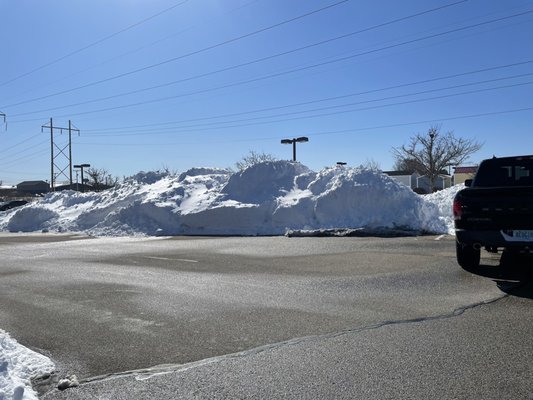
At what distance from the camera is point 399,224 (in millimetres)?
19234

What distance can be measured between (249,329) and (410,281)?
3.99m

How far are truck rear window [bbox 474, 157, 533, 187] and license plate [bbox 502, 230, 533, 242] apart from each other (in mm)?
1639

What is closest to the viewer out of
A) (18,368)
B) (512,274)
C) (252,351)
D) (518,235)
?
(18,368)

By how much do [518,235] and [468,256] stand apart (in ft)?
4.50

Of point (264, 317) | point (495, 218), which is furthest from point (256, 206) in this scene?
point (264, 317)

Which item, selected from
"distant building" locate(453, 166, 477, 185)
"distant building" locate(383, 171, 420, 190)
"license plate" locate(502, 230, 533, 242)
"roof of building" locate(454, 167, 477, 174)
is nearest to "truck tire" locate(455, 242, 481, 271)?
"license plate" locate(502, 230, 533, 242)

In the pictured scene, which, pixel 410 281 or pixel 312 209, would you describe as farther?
pixel 312 209

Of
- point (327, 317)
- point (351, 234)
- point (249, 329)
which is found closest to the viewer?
point (249, 329)

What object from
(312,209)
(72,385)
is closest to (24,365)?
(72,385)

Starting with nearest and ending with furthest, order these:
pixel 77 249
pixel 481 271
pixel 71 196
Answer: pixel 481 271, pixel 77 249, pixel 71 196

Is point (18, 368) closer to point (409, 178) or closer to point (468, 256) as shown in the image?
point (468, 256)

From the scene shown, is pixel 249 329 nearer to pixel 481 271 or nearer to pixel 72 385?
pixel 72 385

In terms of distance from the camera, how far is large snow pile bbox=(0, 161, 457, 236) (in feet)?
67.1

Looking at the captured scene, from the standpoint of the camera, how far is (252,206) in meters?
22.9
